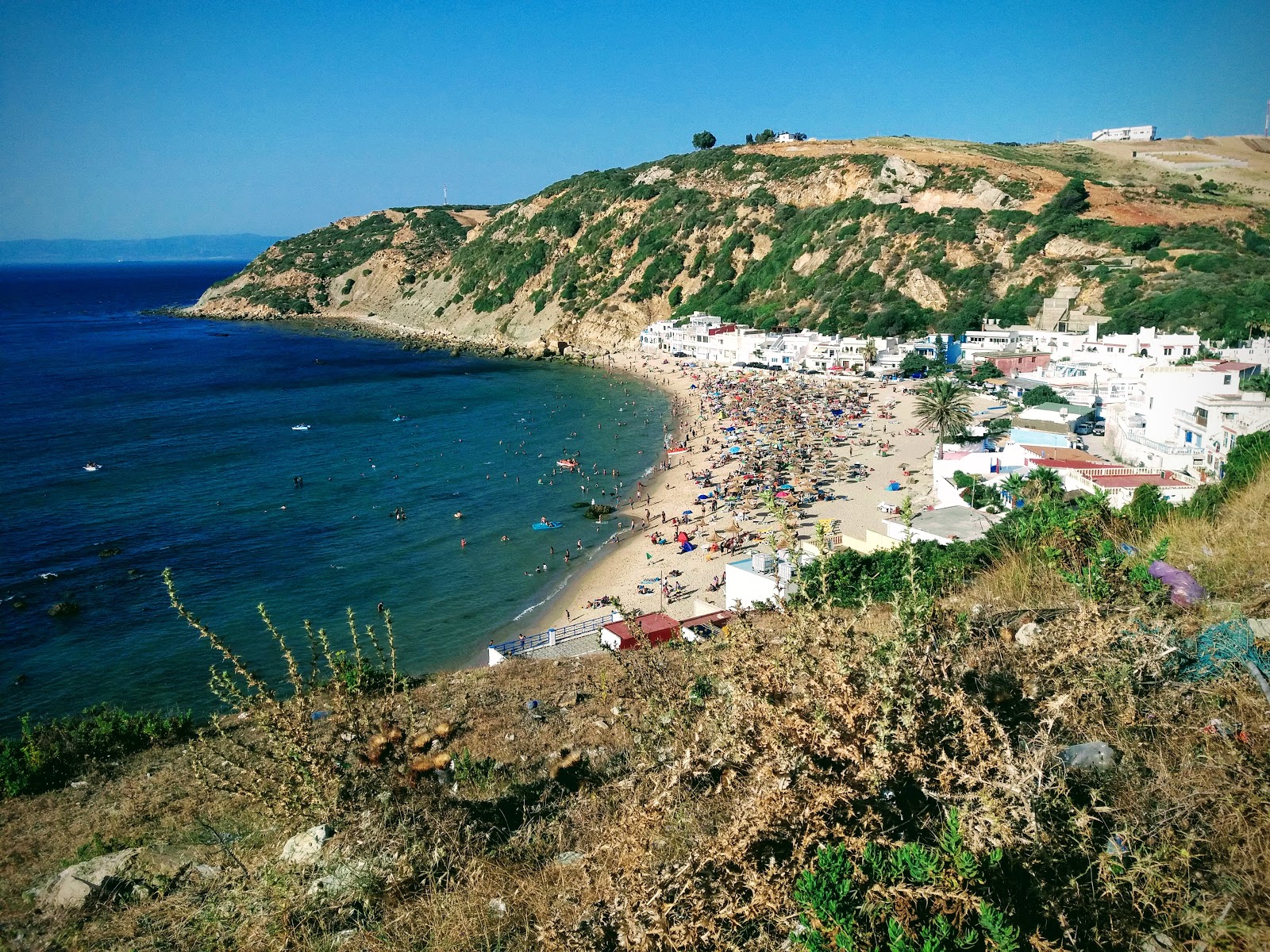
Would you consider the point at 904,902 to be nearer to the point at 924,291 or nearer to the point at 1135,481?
the point at 1135,481

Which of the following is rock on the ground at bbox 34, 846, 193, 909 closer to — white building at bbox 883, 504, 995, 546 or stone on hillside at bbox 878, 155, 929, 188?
white building at bbox 883, 504, 995, 546

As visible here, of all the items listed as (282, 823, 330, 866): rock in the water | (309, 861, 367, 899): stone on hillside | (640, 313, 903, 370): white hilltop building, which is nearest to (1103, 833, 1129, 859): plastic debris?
(309, 861, 367, 899): stone on hillside

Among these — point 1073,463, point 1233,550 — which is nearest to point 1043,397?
point 1073,463

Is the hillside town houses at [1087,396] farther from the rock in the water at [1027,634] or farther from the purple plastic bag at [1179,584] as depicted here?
the rock in the water at [1027,634]

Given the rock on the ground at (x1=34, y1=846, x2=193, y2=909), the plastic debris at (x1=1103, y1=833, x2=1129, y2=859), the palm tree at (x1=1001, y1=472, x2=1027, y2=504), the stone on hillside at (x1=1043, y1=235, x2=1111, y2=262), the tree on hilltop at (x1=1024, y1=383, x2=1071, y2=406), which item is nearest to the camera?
the plastic debris at (x1=1103, y1=833, x2=1129, y2=859)

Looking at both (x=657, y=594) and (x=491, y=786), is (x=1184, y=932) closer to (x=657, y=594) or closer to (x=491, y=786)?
(x=491, y=786)

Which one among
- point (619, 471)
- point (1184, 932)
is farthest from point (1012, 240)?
point (1184, 932)
